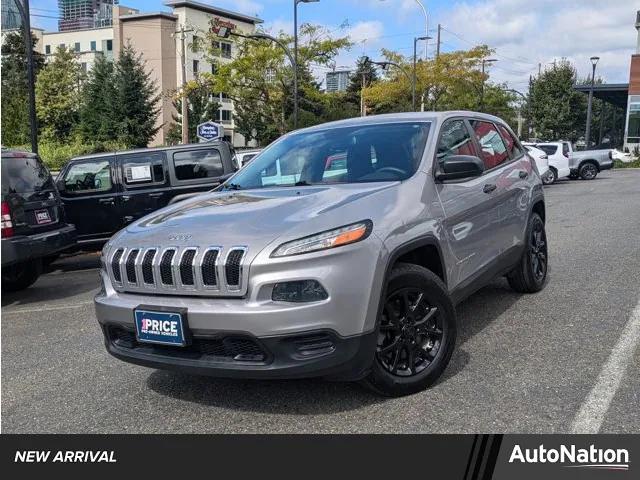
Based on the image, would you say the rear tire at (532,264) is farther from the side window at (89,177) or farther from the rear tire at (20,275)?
the side window at (89,177)

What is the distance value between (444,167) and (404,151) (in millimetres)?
365

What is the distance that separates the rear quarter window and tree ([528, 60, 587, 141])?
192ft

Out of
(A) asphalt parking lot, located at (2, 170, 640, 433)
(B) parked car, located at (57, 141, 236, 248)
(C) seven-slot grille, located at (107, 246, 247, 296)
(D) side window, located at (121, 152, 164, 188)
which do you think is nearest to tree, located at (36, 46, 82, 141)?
(B) parked car, located at (57, 141, 236, 248)

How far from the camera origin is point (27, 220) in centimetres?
749

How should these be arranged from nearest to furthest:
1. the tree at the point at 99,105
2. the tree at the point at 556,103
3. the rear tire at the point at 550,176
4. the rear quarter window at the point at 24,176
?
the rear quarter window at the point at 24,176 < the rear tire at the point at 550,176 < the tree at the point at 99,105 < the tree at the point at 556,103

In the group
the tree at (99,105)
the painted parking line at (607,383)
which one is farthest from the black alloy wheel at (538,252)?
the tree at (99,105)

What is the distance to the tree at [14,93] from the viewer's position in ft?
146

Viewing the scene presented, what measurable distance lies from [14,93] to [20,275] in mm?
46064

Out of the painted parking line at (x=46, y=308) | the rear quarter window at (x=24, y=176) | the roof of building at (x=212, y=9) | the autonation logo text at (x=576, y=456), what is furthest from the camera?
the roof of building at (x=212, y=9)

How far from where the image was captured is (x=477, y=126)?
5492 mm

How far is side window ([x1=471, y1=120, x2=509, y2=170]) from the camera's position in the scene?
5.40 m

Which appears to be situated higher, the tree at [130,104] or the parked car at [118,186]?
the tree at [130,104]

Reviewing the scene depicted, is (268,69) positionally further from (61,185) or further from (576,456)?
(576,456)

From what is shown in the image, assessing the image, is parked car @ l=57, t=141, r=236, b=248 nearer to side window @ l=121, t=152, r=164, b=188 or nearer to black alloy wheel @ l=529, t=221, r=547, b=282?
side window @ l=121, t=152, r=164, b=188
